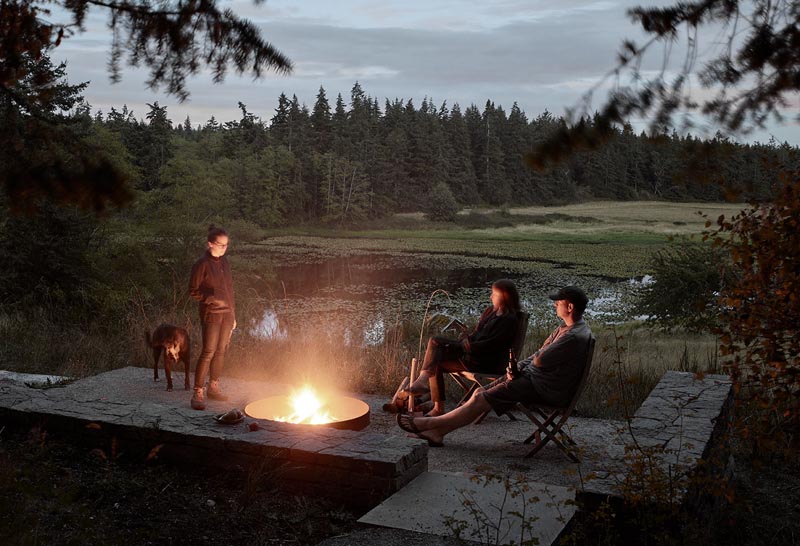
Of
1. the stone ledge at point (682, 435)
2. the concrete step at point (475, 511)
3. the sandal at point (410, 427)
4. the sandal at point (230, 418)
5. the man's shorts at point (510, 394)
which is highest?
the man's shorts at point (510, 394)

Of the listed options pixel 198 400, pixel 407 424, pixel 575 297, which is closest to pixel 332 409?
pixel 407 424

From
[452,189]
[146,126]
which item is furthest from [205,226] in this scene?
[452,189]

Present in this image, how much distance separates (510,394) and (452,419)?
495 mm

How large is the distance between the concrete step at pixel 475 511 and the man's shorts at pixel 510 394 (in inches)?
31.4

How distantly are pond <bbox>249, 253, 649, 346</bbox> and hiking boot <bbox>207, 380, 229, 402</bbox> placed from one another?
4.66 metres

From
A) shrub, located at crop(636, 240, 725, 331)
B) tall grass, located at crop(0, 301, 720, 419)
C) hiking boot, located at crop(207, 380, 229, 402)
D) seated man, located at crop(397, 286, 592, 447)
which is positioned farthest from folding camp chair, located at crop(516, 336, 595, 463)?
shrub, located at crop(636, 240, 725, 331)

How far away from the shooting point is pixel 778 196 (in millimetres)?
3582

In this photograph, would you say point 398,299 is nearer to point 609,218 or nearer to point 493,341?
point 493,341

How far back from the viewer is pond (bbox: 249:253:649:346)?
56.4 feet

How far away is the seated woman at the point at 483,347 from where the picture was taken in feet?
19.0

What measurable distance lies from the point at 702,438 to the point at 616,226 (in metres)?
35.3

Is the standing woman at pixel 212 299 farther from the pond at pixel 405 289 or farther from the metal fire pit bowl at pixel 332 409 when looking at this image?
the pond at pixel 405 289

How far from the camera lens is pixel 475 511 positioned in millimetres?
3635

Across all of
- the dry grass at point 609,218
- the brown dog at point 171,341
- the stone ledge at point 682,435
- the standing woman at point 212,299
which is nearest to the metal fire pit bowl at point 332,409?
the standing woman at point 212,299
